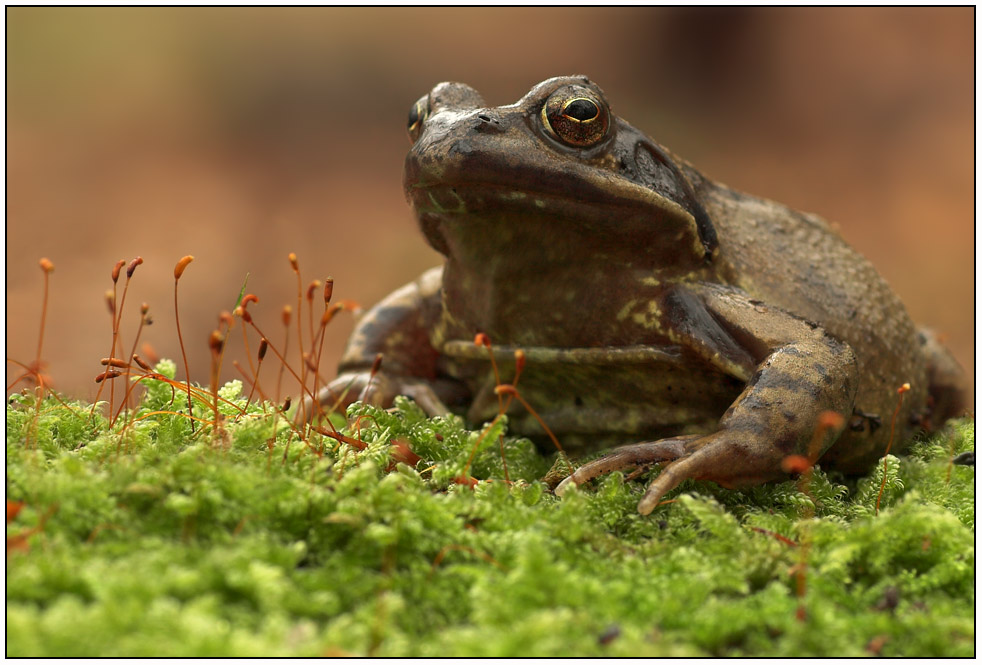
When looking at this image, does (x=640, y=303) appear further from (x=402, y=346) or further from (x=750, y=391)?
(x=402, y=346)

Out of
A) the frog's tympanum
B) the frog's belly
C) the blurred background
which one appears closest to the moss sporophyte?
the frog's tympanum

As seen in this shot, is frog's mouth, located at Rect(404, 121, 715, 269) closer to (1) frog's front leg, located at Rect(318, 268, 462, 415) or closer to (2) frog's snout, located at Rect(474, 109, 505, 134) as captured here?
(2) frog's snout, located at Rect(474, 109, 505, 134)

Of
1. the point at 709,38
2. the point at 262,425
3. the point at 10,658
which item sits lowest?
the point at 10,658

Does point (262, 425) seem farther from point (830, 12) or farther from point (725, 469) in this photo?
point (830, 12)

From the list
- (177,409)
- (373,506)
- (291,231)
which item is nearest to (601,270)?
(373,506)

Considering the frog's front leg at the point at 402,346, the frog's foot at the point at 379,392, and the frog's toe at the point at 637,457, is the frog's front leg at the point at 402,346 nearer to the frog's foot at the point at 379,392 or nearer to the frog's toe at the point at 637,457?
the frog's foot at the point at 379,392
